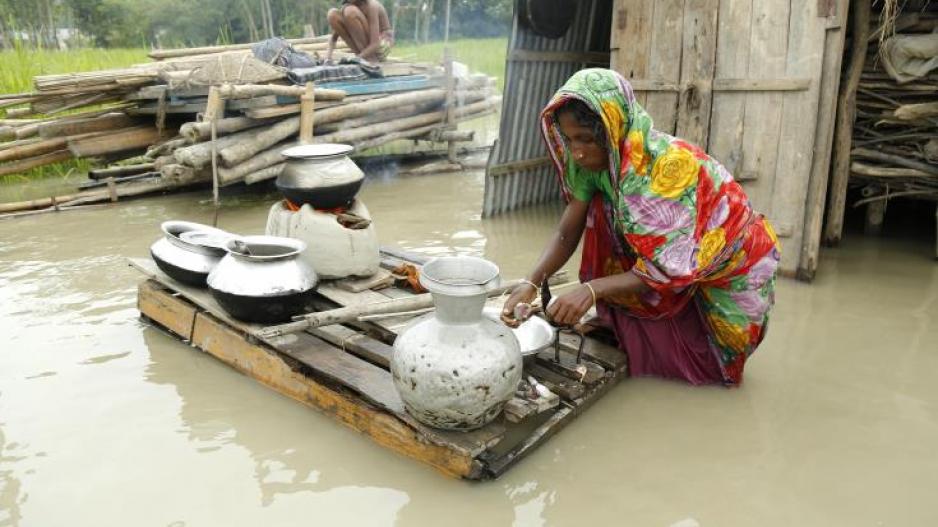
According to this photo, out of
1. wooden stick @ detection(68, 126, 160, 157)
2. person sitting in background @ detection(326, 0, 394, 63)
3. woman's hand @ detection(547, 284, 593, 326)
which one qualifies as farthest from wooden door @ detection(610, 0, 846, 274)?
wooden stick @ detection(68, 126, 160, 157)

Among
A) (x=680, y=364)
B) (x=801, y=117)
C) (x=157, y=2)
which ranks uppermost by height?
(x=157, y=2)

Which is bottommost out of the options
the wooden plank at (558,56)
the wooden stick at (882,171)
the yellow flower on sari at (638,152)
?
the wooden stick at (882,171)

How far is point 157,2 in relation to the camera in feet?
97.6

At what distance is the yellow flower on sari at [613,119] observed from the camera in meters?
2.35

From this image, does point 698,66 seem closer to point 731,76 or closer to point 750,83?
point 731,76

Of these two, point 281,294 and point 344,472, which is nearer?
point 344,472

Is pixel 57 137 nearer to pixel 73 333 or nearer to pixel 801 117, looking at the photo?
pixel 73 333

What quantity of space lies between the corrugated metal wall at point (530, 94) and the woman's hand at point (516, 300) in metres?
3.28

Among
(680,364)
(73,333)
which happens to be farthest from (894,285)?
(73,333)

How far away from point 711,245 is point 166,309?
2614mm

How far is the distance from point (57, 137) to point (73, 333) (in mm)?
4156

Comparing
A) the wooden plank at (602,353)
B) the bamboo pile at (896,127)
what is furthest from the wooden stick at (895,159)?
the wooden plank at (602,353)

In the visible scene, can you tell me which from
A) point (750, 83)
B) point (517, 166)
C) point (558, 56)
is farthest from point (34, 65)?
point (750, 83)

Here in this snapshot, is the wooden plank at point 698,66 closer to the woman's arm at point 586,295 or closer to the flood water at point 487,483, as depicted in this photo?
the flood water at point 487,483
